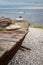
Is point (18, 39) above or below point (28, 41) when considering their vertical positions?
above

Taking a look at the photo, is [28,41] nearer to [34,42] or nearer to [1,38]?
[34,42]

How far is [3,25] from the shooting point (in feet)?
11.4

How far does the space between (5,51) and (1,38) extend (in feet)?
1.67

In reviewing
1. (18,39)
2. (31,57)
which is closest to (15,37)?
(18,39)

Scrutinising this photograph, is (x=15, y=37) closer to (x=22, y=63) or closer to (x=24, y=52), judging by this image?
(x=22, y=63)

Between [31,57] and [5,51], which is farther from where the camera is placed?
[31,57]

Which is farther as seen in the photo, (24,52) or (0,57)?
(24,52)

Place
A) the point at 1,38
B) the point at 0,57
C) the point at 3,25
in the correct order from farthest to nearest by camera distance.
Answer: the point at 3,25, the point at 1,38, the point at 0,57

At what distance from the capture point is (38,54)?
19.4 feet

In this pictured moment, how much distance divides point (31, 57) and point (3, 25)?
234 cm

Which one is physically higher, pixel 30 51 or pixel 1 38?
pixel 1 38

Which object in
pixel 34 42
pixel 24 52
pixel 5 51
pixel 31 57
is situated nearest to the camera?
pixel 5 51

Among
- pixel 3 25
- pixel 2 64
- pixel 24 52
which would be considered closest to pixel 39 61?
pixel 24 52

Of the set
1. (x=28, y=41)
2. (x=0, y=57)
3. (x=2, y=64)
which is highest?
(x=0, y=57)
